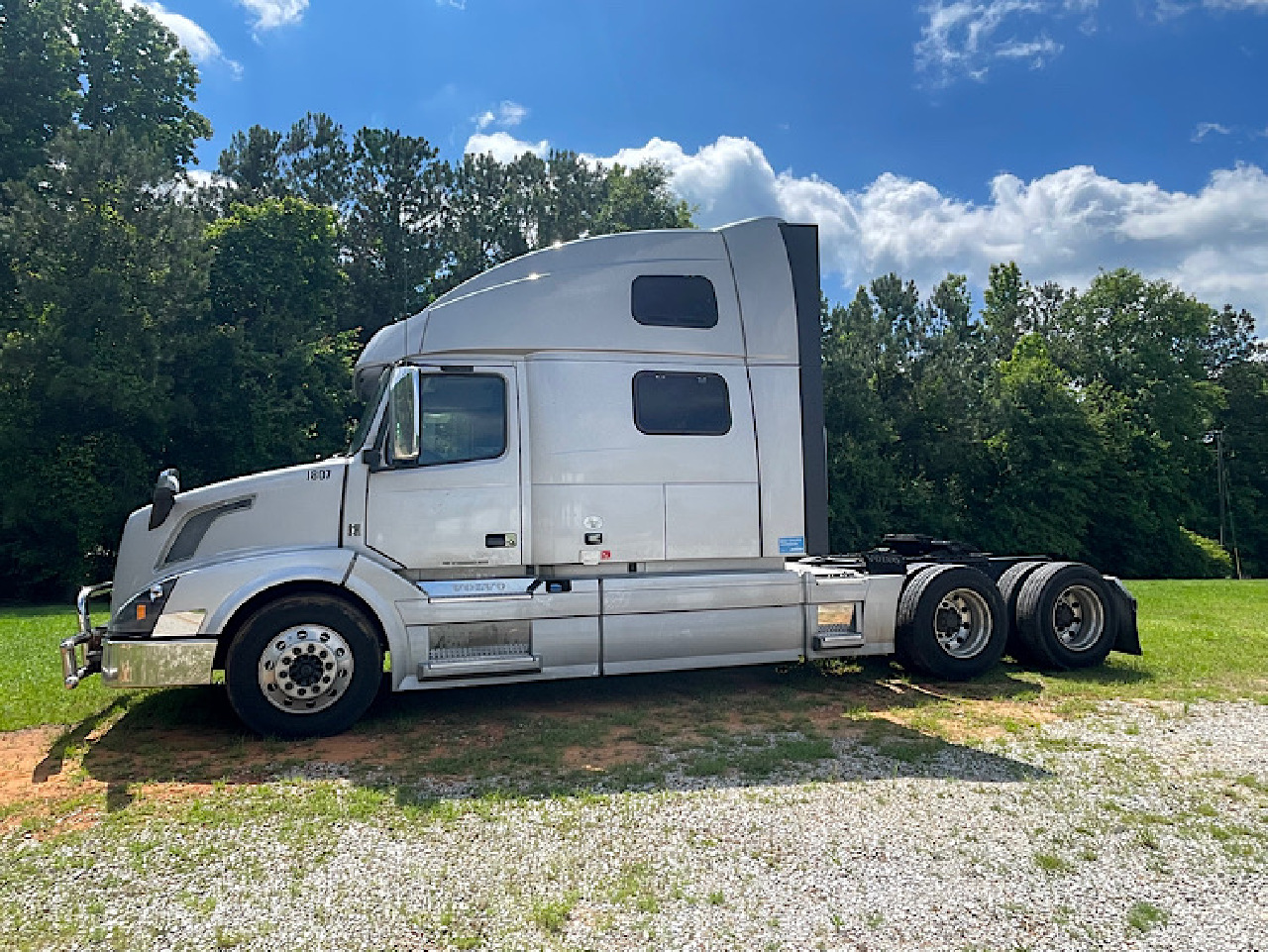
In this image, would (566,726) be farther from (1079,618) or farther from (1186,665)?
(1186,665)

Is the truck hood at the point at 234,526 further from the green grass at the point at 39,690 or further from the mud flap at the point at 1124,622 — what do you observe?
the mud flap at the point at 1124,622

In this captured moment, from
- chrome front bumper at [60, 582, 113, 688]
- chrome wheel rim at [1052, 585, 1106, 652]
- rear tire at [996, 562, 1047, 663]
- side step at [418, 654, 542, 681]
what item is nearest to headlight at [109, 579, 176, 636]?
chrome front bumper at [60, 582, 113, 688]

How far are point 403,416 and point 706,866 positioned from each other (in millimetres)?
4276

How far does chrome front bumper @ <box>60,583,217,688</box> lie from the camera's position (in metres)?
6.36

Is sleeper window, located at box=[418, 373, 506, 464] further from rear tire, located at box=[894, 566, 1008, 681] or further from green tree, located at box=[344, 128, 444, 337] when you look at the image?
green tree, located at box=[344, 128, 444, 337]

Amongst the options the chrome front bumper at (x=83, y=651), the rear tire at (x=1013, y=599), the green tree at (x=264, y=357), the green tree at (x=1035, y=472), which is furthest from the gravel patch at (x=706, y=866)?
the green tree at (x=1035, y=472)

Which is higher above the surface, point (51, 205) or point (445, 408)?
point (51, 205)

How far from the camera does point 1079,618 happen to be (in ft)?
31.2

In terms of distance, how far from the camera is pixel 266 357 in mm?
26094

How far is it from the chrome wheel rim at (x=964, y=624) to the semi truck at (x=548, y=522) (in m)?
0.07

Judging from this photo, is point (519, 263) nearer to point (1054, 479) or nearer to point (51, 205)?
point (51, 205)

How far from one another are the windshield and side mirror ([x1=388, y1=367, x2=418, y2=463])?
0.24 metres

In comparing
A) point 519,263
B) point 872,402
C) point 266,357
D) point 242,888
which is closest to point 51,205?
point 266,357

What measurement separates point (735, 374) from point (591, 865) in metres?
4.83
